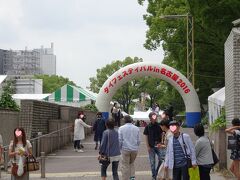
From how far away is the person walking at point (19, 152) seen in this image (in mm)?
12000

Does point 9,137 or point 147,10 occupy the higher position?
point 147,10

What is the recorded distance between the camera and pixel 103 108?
133ft

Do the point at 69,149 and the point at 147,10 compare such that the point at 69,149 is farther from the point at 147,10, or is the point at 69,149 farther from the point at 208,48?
the point at 147,10

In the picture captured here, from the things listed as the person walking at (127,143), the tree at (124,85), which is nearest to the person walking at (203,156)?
the person walking at (127,143)

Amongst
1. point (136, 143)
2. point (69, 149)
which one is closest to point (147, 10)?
point (69, 149)

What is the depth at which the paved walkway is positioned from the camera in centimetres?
1689

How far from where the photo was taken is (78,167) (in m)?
19.7

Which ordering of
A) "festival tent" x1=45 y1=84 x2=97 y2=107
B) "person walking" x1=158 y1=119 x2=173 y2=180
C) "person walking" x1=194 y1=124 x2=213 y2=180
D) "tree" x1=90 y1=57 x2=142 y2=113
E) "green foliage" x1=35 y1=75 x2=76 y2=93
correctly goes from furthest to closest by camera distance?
"green foliage" x1=35 y1=75 x2=76 y2=93
"tree" x1=90 y1=57 x2=142 y2=113
"festival tent" x1=45 y1=84 x2=97 y2=107
"person walking" x1=158 y1=119 x2=173 y2=180
"person walking" x1=194 y1=124 x2=213 y2=180

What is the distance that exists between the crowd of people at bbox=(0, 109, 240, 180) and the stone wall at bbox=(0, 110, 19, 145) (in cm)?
629

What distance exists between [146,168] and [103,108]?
21.8 metres

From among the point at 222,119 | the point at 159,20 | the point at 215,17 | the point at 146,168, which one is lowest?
the point at 146,168

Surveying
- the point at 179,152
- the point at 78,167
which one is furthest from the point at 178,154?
the point at 78,167

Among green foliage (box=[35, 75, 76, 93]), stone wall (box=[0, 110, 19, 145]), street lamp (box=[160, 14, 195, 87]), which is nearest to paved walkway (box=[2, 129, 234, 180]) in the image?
stone wall (box=[0, 110, 19, 145])

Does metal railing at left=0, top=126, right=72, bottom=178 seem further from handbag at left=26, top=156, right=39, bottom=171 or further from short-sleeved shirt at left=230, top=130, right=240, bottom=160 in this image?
short-sleeved shirt at left=230, top=130, right=240, bottom=160
